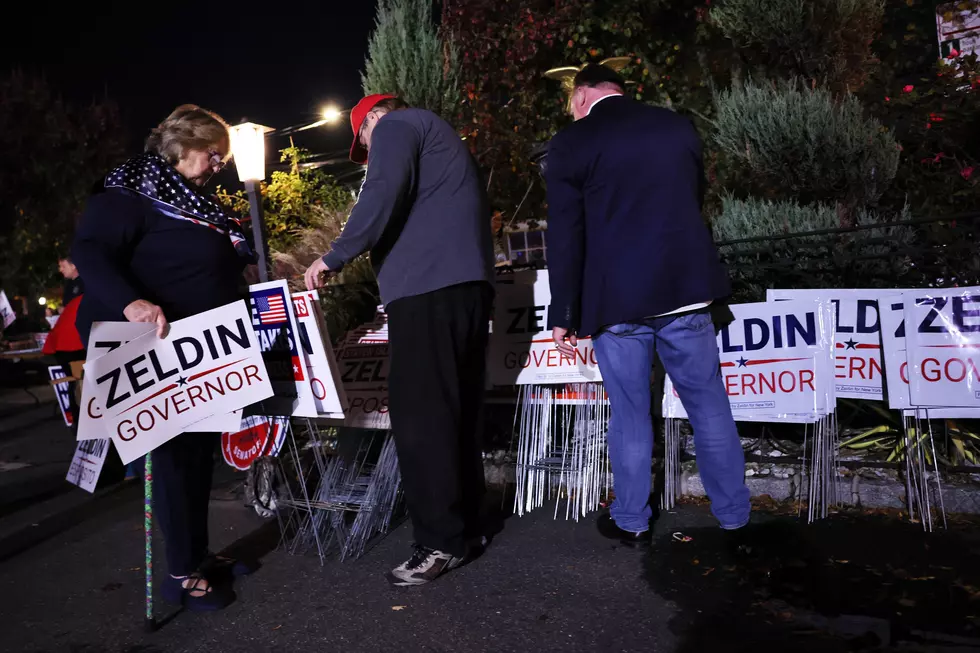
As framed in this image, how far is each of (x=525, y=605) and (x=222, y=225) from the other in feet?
6.50

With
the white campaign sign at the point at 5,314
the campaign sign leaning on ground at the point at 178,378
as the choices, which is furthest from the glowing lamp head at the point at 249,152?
the campaign sign leaning on ground at the point at 178,378

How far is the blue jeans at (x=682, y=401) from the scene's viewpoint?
11.3 ft

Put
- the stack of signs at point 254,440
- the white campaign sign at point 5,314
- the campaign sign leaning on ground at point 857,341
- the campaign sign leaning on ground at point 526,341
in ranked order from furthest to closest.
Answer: the white campaign sign at point 5,314 → the campaign sign leaning on ground at point 526,341 → the stack of signs at point 254,440 → the campaign sign leaning on ground at point 857,341

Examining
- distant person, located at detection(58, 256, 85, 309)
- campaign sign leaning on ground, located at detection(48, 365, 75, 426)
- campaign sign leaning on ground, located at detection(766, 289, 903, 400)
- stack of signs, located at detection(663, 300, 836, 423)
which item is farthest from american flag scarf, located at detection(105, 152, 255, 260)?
distant person, located at detection(58, 256, 85, 309)

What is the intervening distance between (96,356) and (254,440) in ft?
4.40

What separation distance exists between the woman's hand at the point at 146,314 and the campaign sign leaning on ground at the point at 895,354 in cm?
314

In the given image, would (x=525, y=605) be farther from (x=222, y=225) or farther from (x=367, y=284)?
(x=367, y=284)

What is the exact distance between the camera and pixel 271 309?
12.3ft

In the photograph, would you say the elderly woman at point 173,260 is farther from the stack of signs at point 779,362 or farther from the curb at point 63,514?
the stack of signs at point 779,362

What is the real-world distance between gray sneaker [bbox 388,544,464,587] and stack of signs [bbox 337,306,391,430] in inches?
35.6

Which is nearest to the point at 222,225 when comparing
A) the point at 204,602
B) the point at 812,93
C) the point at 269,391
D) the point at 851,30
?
the point at 269,391

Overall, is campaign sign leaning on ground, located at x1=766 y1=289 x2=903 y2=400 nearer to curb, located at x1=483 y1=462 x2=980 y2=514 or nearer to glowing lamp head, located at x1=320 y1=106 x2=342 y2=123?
curb, located at x1=483 y1=462 x2=980 y2=514

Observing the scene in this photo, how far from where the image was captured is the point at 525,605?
10.0 ft

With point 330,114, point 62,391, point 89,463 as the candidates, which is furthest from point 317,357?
point 330,114
